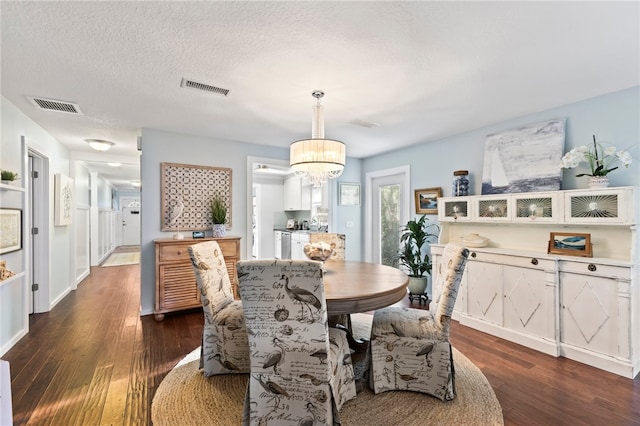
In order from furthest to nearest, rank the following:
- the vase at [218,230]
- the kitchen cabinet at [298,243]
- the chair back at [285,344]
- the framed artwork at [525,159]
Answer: the kitchen cabinet at [298,243]
the vase at [218,230]
the framed artwork at [525,159]
the chair back at [285,344]

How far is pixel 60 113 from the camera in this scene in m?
3.21

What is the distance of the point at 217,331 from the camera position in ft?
7.28

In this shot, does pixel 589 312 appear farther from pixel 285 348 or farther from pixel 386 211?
pixel 386 211

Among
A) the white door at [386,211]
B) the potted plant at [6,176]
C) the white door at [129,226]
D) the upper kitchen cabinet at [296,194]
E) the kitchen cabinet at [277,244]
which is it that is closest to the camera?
the potted plant at [6,176]

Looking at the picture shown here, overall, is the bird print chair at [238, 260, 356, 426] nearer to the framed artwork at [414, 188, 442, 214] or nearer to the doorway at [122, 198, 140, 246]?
the framed artwork at [414, 188, 442, 214]

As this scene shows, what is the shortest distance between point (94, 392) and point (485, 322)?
3478 millimetres

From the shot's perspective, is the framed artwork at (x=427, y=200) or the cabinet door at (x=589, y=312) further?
the framed artwork at (x=427, y=200)

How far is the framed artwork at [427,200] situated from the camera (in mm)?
4285

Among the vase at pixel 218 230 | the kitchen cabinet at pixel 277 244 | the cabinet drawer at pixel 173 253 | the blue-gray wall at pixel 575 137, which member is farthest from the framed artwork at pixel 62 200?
the blue-gray wall at pixel 575 137

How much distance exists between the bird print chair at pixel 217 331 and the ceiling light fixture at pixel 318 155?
42.5 inches

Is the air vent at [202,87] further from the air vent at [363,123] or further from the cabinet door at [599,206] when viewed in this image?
the cabinet door at [599,206]

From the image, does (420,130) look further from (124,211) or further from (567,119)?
(124,211)

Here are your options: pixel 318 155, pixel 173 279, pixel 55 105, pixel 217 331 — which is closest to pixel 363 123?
pixel 318 155

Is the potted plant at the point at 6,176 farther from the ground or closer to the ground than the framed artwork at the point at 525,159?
closer to the ground
